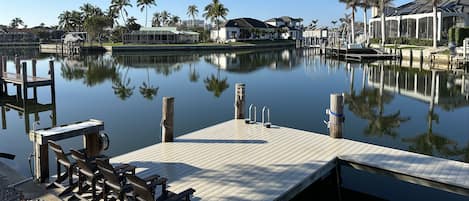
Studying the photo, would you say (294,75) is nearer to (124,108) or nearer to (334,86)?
(334,86)

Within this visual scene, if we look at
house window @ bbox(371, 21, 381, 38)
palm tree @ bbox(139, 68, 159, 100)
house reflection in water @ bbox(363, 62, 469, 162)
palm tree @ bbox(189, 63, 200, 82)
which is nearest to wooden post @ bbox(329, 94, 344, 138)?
house reflection in water @ bbox(363, 62, 469, 162)

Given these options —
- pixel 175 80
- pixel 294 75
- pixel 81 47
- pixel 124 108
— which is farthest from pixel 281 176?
pixel 81 47

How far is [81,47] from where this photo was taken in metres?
65.3

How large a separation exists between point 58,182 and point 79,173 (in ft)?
2.78

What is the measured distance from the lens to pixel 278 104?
19781 millimetres

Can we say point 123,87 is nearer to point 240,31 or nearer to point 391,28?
point 391,28

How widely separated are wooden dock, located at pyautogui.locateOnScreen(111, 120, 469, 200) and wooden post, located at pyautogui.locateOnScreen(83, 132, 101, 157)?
54cm

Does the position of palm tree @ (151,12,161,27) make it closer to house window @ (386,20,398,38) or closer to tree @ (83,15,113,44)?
tree @ (83,15,113,44)

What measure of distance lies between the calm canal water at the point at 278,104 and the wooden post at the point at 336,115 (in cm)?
286

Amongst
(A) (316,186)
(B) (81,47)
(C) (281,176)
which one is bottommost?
(A) (316,186)

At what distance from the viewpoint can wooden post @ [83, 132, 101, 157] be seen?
8.57 meters

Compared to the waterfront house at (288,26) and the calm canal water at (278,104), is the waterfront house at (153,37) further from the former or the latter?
the calm canal water at (278,104)

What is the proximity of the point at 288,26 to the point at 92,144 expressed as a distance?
111 meters

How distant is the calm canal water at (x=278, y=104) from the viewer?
13.6 m
